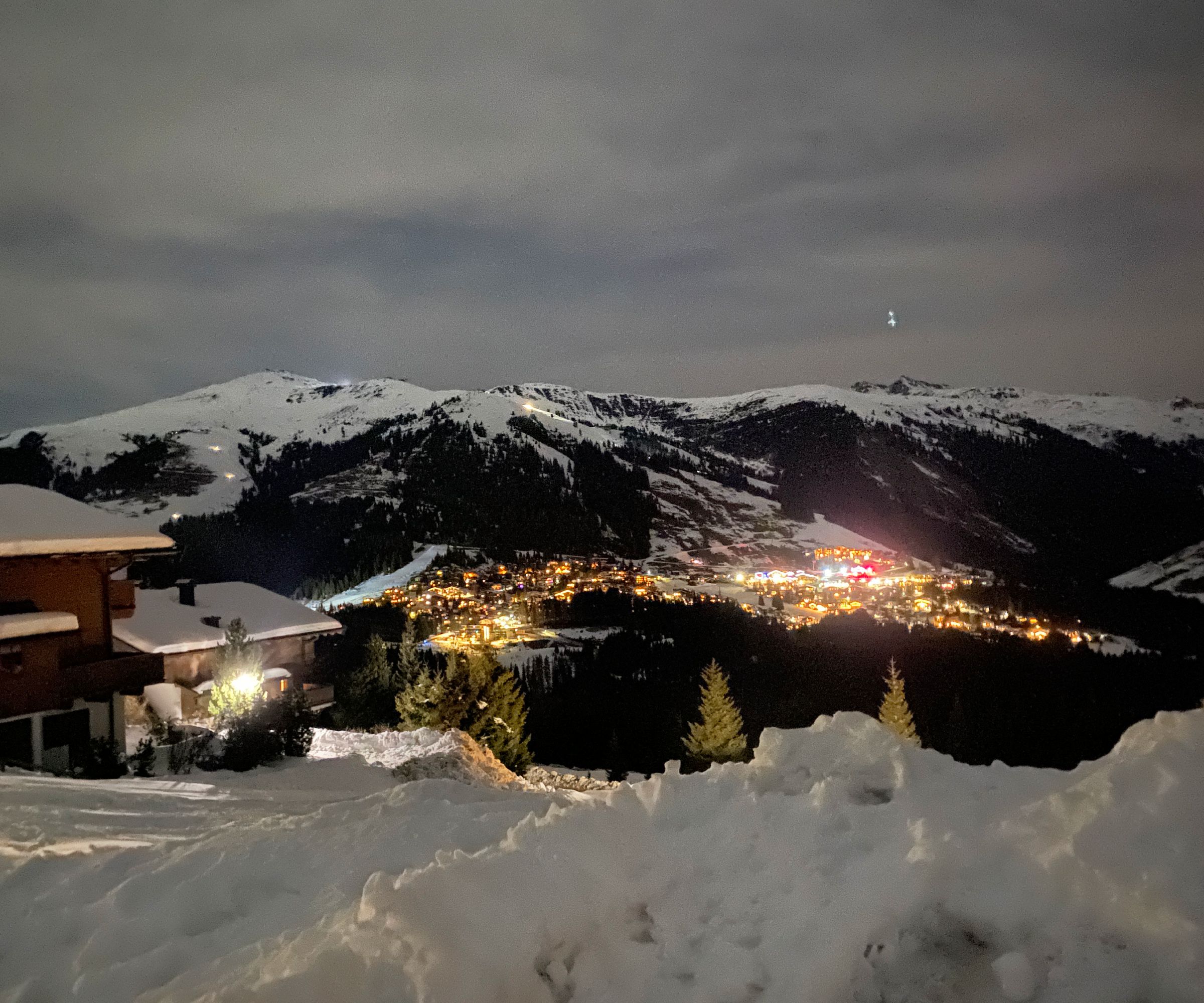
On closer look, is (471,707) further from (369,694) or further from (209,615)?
(209,615)

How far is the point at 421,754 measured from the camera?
890 inches

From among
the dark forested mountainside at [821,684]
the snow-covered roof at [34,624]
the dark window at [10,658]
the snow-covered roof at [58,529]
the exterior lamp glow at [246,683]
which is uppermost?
the snow-covered roof at [58,529]

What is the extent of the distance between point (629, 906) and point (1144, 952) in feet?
8.26

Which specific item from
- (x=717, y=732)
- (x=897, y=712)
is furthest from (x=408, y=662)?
(x=897, y=712)

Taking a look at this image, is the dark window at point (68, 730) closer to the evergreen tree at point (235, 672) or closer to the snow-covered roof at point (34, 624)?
the snow-covered roof at point (34, 624)

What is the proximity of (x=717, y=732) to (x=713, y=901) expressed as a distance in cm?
3559

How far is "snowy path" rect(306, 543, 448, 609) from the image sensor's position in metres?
130

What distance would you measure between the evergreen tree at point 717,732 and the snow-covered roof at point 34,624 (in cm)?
2909

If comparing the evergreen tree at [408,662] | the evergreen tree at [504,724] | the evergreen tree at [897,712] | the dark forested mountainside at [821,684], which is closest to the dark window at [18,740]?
the evergreen tree at [504,724]

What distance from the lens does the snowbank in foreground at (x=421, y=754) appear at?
742 inches

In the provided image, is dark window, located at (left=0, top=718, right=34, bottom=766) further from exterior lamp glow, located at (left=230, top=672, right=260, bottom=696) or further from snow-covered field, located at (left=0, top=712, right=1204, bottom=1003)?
snow-covered field, located at (left=0, top=712, right=1204, bottom=1003)

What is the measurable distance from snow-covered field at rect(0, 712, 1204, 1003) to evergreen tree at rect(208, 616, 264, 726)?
A: 1802 cm

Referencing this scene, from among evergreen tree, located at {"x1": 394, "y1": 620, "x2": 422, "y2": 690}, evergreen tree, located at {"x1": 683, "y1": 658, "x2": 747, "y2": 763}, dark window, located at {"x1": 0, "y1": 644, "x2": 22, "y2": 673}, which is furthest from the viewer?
evergreen tree, located at {"x1": 394, "y1": 620, "x2": 422, "y2": 690}

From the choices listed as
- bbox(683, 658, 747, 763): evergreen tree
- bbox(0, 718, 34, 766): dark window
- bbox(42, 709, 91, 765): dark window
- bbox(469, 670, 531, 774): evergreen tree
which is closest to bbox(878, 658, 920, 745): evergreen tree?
bbox(683, 658, 747, 763): evergreen tree
